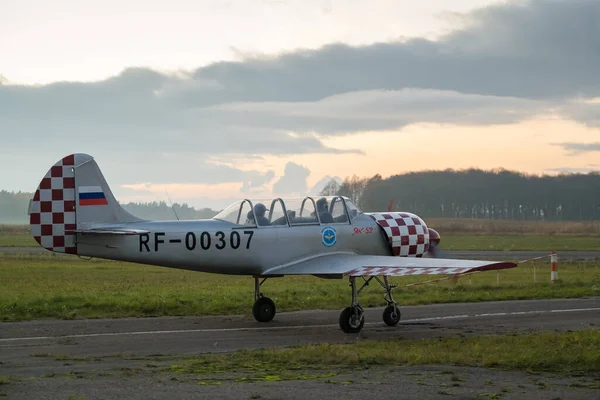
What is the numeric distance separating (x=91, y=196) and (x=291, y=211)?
4234mm

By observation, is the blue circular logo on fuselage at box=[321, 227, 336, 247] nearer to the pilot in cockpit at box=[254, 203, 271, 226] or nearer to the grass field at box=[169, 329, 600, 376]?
the pilot in cockpit at box=[254, 203, 271, 226]

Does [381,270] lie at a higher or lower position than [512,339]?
higher

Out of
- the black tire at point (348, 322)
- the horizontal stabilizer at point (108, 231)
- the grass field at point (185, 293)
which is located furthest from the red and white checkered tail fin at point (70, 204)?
the black tire at point (348, 322)

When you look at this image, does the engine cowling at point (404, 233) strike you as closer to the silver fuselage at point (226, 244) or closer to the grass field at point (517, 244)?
the silver fuselage at point (226, 244)

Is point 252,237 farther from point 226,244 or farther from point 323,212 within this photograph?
point 323,212

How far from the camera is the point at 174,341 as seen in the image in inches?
552

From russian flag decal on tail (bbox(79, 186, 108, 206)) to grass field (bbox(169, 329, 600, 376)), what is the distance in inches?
214

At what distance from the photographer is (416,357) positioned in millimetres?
11555

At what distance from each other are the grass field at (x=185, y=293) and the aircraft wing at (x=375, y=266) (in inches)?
122

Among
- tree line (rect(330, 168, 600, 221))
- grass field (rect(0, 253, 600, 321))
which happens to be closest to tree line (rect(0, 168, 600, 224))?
tree line (rect(330, 168, 600, 221))

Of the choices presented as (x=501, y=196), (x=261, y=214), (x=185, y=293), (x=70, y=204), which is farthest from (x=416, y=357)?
(x=501, y=196)

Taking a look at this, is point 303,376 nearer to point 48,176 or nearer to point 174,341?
point 174,341

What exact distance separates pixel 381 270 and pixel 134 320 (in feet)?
18.4

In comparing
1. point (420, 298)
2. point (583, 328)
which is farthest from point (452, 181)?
point (583, 328)
